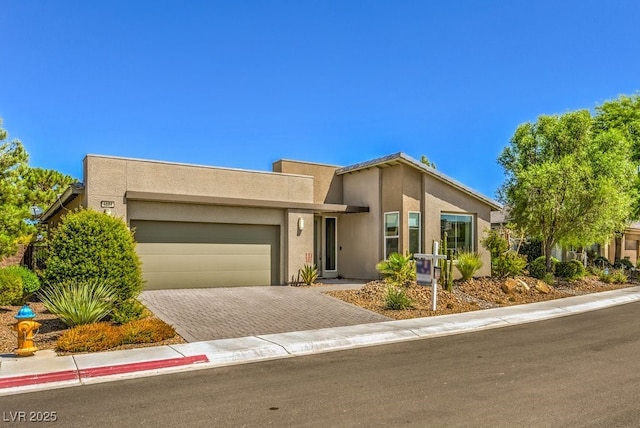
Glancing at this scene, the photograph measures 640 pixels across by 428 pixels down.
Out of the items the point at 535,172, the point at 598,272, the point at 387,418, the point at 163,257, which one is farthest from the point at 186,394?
the point at 598,272

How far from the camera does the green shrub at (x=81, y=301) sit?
9969 millimetres

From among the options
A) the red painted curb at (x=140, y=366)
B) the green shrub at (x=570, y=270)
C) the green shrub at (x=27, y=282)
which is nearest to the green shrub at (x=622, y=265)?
the green shrub at (x=570, y=270)

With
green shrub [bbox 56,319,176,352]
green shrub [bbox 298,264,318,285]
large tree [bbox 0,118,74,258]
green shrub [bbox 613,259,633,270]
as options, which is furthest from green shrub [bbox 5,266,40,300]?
green shrub [bbox 613,259,633,270]

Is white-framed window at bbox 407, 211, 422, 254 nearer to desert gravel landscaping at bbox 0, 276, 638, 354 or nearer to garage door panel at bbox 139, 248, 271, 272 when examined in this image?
desert gravel landscaping at bbox 0, 276, 638, 354

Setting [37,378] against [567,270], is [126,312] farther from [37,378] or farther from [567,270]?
[567,270]

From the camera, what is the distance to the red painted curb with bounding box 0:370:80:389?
7.04 metres

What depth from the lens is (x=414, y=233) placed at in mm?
19250

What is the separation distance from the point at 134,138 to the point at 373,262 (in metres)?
10.4

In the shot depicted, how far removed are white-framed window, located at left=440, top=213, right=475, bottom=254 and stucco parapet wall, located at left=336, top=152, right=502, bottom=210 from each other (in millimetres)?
989

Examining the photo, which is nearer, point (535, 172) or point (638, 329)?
point (638, 329)

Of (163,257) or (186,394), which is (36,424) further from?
(163,257)

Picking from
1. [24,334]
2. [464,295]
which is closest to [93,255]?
[24,334]

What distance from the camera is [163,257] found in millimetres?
16062

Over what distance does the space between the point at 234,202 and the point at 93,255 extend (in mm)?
6265
